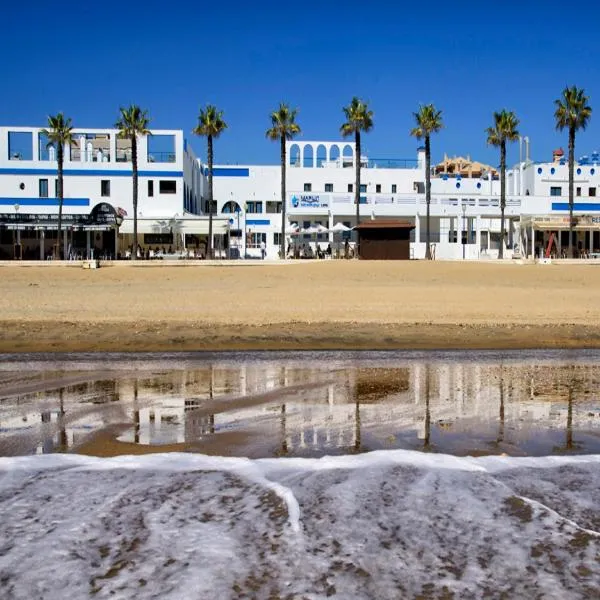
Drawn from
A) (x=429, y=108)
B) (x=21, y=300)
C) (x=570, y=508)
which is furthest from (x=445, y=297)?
(x=429, y=108)

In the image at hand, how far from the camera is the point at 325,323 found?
17906mm

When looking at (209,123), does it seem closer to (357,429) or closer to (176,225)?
(176,225)

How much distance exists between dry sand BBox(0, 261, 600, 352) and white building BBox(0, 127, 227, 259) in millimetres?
18085

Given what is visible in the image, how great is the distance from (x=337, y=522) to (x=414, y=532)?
475mm

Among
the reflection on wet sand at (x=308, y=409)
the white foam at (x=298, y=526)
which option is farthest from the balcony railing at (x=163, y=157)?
the white foam at (x=298, y=526)

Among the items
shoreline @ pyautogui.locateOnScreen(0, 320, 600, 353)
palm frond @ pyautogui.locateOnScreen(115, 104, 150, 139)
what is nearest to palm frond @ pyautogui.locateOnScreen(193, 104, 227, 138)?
palm frond @ pyautogui.locateOnScreen(115, 104, 150, 139)

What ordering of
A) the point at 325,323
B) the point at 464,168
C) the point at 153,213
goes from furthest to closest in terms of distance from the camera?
the point at 464,168
the point at 153,213
the point at 325,323

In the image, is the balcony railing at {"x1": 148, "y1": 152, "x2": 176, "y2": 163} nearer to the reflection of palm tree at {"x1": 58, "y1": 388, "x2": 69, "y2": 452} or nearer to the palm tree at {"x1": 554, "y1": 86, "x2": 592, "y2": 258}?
the palm tree at {"x1": 554, "y1": 86, "x2": 592, "y2": 258}

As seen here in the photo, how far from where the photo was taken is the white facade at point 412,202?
56.0 m

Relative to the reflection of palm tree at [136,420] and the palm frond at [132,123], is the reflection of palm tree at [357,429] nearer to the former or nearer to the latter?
the reflection of palm tree at [136,420]

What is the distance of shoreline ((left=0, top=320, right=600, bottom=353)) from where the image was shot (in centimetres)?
1498

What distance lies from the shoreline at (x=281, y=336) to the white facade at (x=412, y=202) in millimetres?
37069

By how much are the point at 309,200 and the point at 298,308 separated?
36.7 meters

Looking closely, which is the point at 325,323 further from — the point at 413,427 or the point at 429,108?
the point at 429,108
